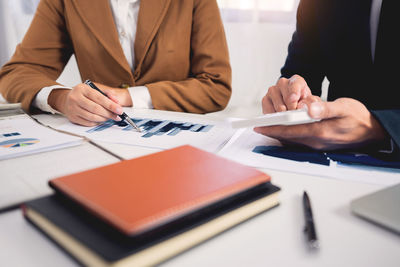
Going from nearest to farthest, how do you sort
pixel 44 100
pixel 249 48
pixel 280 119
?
pixel 280 119 → pixel 44 100 → pixel 249 48

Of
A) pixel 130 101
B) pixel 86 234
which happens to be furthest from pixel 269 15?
pixel 86 234

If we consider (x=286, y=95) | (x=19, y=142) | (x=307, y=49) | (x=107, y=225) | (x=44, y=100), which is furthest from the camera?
(x=307, y=49)

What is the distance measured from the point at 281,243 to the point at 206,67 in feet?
3.21

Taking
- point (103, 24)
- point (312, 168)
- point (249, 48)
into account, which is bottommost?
point (312, 168)

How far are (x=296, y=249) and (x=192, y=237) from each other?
101mm

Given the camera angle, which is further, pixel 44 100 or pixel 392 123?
pixel 44 100

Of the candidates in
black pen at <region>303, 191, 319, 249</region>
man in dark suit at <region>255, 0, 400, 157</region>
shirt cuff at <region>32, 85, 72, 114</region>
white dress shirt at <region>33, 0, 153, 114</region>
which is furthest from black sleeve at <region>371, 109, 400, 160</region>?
white dress shirt at <region>33, 0, 153, 114</region>

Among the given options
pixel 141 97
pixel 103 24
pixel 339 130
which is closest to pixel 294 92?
pixel 339 130

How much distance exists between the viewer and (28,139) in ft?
1.97

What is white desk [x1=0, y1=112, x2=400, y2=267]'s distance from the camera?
10.8 inches

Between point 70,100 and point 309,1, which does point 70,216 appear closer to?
point 70,100

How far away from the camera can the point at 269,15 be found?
1.78 m

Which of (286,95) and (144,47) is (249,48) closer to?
(144,47)

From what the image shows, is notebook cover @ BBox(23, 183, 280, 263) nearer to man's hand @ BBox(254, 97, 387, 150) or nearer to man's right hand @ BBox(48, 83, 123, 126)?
man's hand @ BBox(254, 97, 387, 150)
